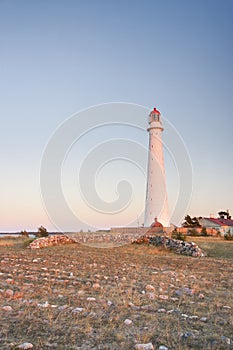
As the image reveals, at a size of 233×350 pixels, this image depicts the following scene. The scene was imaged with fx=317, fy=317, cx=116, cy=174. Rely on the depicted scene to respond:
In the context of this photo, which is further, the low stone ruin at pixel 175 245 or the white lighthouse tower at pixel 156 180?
the white lighthouse tower at pixel 156 180

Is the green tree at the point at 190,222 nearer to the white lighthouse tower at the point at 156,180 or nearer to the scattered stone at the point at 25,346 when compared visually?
the white lighthouse tower at the point at 156,180

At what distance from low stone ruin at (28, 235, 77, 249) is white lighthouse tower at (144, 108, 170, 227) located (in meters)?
14.0

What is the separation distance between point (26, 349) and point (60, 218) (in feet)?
62.5

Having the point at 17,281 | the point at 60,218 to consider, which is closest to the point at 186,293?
the point at 17,281

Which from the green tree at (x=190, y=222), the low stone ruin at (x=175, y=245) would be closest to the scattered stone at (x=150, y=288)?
the low stone ruin at (x=175, y=245)

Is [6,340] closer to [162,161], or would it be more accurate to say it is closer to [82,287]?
[82,287]

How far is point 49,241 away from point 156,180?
1931 centimetres

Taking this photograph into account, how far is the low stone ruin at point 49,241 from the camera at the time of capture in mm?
21484

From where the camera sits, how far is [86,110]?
2250cm

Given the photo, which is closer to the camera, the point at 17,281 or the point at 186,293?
the point at 186,293

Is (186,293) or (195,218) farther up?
(195,218)

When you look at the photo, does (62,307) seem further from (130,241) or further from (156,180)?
(156,180)

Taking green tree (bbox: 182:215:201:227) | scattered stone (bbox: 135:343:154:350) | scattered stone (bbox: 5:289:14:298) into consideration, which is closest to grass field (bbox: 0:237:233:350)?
scattered stone (bbox: 5:289:14:298)

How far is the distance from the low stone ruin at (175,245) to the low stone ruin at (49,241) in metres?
5.98
